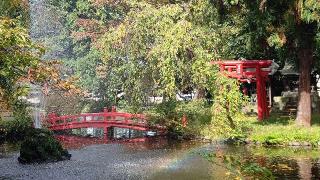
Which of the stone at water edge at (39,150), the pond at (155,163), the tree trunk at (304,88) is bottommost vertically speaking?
the pond at (155,163)

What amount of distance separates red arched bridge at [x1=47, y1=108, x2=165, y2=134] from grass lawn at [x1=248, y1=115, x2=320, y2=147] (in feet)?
21.1

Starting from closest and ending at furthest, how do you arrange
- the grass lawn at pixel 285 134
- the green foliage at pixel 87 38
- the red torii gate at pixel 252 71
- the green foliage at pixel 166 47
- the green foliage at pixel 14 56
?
the green foliage at pixel 14 56
the grass lawn at pixel 285 134
the green foliage at pixel 166 47
the red torii gate at pixel 252 71
the green foliage at pixel 87 38

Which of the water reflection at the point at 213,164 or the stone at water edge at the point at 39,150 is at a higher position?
the stone at water edge at the point at 39,150

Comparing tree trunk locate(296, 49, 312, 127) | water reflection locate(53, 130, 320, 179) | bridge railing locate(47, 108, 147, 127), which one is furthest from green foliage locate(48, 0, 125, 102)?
tree trunk locate(296, 49, 312, 127)

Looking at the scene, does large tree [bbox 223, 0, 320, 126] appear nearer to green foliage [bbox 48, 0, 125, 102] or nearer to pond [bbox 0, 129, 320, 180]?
pond [bbox 0, 129, 320, 180]

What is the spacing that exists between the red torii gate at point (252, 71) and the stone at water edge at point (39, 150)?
31.4ft

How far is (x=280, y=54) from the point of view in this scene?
86.0 ft

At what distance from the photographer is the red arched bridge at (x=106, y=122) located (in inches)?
1149

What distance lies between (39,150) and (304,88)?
13.4 meters

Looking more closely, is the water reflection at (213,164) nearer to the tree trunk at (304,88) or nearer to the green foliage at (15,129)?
the green foliage at (15,129)

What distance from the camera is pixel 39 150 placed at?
18828 mm

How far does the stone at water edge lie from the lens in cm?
1877

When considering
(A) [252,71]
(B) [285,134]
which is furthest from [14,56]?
(A) [252,71]

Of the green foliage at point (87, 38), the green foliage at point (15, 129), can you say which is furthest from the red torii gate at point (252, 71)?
the green foliage at point (87, 38)
